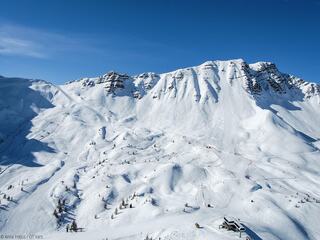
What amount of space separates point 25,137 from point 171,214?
42405mm

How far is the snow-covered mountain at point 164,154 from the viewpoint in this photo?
4638 centimetres

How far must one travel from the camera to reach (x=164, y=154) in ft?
225

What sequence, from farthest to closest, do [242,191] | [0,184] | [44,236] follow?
[0,184]
[242,191]
[44,236]

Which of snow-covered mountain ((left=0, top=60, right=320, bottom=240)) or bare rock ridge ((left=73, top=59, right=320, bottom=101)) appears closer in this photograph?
snow-covered mountain ((left=0, top=60, right=320, bottom=240))

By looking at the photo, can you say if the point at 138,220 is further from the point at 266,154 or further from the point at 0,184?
the point at 266,154

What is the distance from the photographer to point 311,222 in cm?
4609

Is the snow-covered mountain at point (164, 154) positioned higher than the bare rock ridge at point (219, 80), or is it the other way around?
the bare rock ridge at point (219, 80)

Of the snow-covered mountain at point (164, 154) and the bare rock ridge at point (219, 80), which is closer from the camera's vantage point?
the snow-covered mountain at point (164, 154)

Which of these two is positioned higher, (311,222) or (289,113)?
(289,113)

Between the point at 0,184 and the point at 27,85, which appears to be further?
the point at 27,85

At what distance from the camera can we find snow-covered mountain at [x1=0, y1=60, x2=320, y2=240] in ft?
152

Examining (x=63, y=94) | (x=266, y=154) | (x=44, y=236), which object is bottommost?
(x=44, y=236)

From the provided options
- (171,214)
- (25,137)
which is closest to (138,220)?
(171,214)

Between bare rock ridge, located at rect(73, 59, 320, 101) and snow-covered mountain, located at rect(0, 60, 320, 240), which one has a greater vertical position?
bare rock ridge, located at rect(73, 59, 320, 101)
